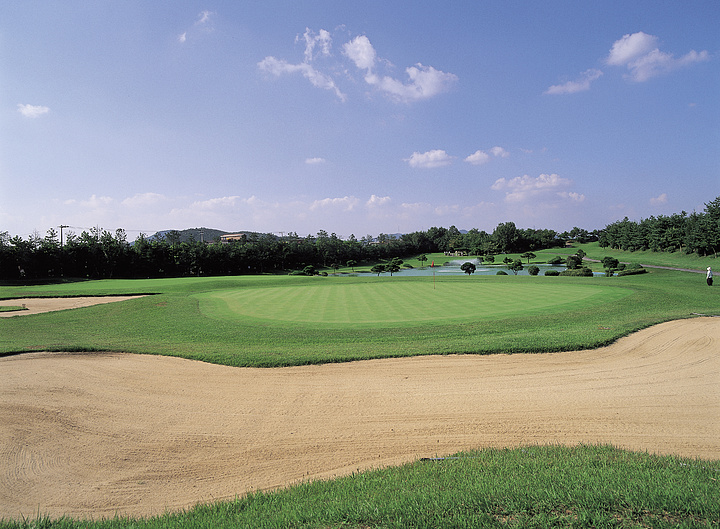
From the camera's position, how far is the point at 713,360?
988 centimetres

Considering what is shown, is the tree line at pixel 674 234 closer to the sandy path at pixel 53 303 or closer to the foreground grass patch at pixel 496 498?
the foreground grass patch at pixel 496 498

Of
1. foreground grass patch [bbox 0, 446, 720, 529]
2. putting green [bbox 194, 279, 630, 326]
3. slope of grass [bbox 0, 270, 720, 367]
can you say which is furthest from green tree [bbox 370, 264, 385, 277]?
foreground grass patch [bbox 0, 446, 720, 529]

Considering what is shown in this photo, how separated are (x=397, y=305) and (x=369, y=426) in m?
13.5

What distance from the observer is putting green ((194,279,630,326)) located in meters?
16.8

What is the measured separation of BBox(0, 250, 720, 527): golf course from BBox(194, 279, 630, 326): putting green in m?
1.92

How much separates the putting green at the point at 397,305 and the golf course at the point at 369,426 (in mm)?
1922

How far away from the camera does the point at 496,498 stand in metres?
3.93

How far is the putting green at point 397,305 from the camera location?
16766 mm

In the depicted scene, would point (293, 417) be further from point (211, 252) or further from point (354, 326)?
point (211, 252)

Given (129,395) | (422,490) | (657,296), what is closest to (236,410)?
(129,395)

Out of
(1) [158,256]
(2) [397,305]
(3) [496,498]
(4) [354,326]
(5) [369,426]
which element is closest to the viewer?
(3) [496,498]

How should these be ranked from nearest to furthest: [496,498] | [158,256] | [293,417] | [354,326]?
[496,498]
[293,417]
[354,326]
[158,256]

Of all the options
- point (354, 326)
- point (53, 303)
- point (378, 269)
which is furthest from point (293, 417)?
point (378, 269)

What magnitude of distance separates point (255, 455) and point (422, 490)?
3111mm
